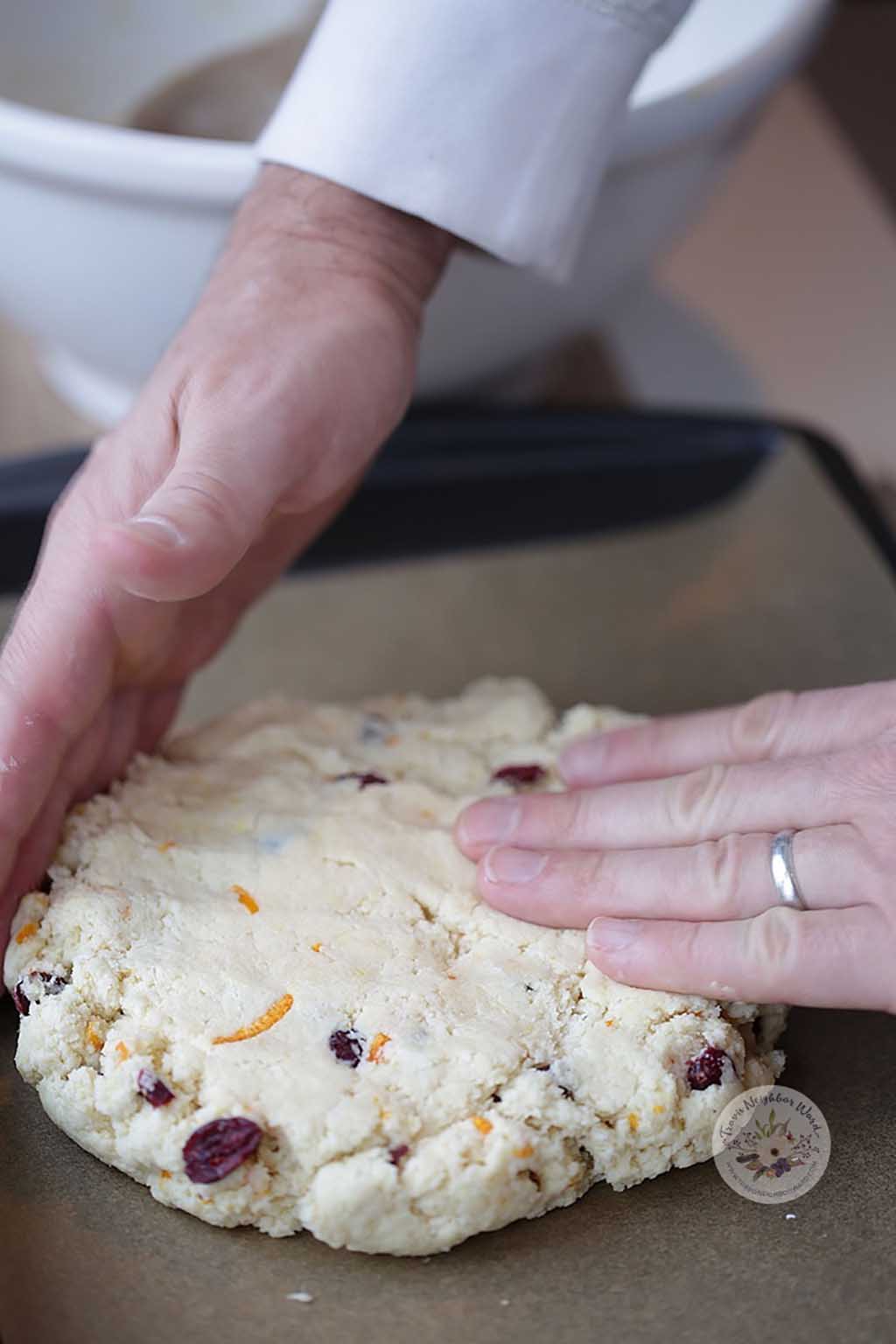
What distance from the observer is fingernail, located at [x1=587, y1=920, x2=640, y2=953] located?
99 cm

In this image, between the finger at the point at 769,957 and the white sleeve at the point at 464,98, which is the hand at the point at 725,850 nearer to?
the finger at the point at 769,957

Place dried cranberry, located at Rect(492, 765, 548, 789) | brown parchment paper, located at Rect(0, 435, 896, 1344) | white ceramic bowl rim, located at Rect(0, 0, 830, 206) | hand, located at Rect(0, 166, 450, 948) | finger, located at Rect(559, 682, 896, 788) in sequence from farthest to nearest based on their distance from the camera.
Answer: white ceramic bowl rim, located at Rect(0, 0, 830, 206)
dried cranberry, located at Rect(492, 765, 548, 789)
finger, located at Rect(559, 682, 896, 788)
hand, located at Rect(0, 166, 450, 948)
brown parchment paper, located at Rect(0, 435, 896, 1344)

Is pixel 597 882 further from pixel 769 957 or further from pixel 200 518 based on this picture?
pixel 200 518

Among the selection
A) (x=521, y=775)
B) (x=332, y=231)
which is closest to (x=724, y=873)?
(x=521, y=775)

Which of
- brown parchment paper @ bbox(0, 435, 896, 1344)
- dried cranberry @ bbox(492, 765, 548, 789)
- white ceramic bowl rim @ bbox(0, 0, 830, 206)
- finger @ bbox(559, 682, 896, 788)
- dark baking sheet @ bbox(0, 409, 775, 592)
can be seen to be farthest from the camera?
dark baking sheet @ bbox(0, 409, 775, 592)

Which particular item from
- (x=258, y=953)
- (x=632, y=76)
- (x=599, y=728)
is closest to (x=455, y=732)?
(x=599, y=728)

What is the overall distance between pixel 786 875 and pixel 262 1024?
38 cm

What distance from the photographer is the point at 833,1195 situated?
0.94m

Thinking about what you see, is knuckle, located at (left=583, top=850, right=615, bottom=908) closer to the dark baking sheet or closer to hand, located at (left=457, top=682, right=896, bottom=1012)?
hand, located at (left=457, top=682, right=896, bottom=1012)

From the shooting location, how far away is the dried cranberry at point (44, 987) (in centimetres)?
99

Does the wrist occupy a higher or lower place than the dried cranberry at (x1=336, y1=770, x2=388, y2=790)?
higher

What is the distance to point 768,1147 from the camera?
968mm

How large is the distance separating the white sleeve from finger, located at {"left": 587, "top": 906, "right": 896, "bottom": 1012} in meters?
0.63

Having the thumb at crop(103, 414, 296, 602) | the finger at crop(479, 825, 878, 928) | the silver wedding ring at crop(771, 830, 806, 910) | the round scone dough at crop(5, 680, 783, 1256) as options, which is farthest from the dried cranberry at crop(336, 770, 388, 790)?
the silver wedding ring at crop(771, 830, 806, 910)
